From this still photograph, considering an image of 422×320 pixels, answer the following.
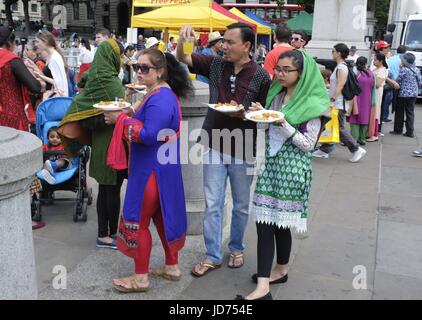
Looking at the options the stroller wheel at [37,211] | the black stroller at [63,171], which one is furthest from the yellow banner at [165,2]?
the stroller wheel at [37,211]

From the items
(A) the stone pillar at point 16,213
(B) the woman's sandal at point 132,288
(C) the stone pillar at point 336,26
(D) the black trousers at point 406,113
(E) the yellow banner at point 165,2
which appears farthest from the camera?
(C) the stone pillar at point 336,26

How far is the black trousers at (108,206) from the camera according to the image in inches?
176

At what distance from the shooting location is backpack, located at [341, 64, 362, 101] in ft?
27.3

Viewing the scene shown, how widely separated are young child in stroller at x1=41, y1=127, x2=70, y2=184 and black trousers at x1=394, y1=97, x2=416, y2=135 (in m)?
7.73

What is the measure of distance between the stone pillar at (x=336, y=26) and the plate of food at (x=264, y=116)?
10.5 m

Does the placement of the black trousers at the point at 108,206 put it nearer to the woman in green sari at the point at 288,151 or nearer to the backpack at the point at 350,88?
the woman in green sari at the point at 288,151

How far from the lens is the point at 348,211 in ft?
19.0

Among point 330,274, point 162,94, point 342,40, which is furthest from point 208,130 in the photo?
point 342,40

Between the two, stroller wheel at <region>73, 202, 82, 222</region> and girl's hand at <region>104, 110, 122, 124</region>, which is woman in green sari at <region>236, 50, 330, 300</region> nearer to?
girl's hand at <region>104, 110, 122, 124</region>

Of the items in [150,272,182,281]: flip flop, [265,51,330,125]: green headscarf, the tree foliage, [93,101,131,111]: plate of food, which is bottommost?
[150,272,182,281]: flip flop

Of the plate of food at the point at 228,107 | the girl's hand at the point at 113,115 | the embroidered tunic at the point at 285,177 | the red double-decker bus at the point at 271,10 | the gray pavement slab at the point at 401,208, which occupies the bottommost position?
the gray pavement slab at the point at 401,208

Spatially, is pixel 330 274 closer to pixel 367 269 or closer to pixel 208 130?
pixel 367 269

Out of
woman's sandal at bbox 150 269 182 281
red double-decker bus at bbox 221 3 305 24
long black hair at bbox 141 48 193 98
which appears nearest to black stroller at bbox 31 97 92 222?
woman's sandal at bbox 150 269 182 281

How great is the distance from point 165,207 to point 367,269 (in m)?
1.88
